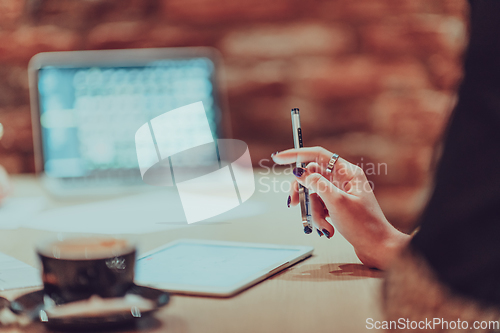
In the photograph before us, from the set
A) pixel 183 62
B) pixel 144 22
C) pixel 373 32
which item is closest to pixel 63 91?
pixel 183 62

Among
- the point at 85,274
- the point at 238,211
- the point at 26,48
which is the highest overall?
the point at 26,48

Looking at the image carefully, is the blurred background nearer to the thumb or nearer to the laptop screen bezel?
the laptop screen bezel

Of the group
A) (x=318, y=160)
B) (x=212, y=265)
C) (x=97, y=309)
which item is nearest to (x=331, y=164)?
(x=318, y=160)

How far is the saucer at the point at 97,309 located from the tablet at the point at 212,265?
47 mm

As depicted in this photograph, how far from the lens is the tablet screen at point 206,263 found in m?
0.47

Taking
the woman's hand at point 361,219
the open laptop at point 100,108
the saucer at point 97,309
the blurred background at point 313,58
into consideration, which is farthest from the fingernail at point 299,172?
the blurred background at point 313,58

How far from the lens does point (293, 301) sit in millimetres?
415

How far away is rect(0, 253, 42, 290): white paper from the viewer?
18.3 inches

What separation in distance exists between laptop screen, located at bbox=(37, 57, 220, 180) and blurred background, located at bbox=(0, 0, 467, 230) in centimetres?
37

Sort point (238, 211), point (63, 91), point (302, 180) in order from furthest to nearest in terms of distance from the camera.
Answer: point (63, 91) < point (238, 211) < point (302, 180)

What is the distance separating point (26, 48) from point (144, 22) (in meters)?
0.38

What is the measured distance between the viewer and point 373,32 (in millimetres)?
1396

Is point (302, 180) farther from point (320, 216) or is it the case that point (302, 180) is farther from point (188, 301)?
point (188, 301)

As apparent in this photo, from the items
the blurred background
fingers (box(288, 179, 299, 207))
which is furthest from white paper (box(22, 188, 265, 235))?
the blurred background
